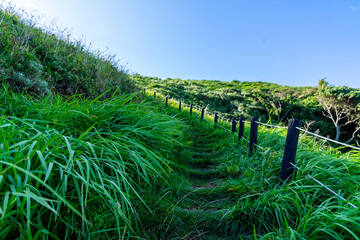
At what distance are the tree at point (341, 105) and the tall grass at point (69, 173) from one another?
31239 millimetres

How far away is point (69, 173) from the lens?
4.62 ft

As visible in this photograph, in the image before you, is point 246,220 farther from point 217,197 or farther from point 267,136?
point 267,136

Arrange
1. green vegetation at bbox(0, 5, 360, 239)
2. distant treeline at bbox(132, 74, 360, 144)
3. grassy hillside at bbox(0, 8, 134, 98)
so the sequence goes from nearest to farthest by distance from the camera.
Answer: green vegetation at bbox(0, 5, 360, 239) → grassy hillside at bbox(0, 8, 134, 98) → distant treeline at bbox(132, 74, 360, 144)

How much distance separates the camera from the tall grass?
1137mm

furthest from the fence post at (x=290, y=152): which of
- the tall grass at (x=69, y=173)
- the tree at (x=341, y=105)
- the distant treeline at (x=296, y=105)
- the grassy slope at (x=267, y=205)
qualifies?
the tree at (x=341, y=105)

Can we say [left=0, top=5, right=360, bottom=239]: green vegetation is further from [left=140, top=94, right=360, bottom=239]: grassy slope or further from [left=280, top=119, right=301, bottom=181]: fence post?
→ [left=280, top=119, right=301, bottom=181]: fence post

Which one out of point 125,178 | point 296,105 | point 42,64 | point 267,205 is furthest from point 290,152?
point 296,105

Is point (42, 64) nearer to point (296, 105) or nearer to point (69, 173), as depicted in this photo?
point (69, 173)

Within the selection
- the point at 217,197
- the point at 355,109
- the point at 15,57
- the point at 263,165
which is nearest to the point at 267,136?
the point at 263,165

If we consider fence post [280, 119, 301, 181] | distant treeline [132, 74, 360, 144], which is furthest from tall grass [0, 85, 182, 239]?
distant treeline [132, 74, 360, 144]

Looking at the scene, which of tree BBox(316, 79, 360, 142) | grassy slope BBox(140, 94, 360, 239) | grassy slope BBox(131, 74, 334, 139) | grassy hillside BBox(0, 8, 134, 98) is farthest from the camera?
grassy slope BBox(131, 74, 334, 139)

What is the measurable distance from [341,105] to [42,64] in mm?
33563

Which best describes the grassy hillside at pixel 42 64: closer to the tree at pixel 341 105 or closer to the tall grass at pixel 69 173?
the tall grass at pixel 69 173

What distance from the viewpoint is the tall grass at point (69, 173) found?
1137mm
